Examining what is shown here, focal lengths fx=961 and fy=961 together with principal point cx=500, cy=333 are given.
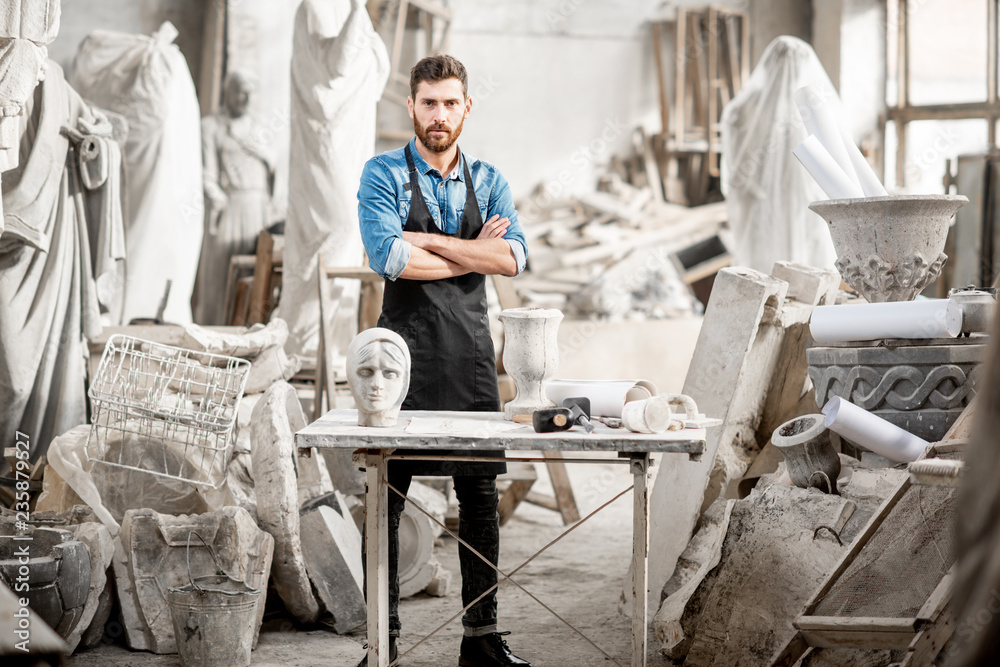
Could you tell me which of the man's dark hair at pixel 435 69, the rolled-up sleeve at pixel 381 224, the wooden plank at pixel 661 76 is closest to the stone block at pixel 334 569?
the rolled-up sleeve at pixel 381 224

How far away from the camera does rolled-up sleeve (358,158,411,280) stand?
3.09 m

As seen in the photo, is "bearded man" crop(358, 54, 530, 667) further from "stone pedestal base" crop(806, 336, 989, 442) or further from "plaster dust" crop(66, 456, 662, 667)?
"stone pedestal base" crop(806, 336, 989, 442)

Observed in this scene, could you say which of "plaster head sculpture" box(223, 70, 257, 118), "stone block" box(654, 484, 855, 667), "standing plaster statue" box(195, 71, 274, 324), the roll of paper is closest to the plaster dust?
"stone block" box(654, 484, 855, 667)

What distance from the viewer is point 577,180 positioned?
12.4 metres

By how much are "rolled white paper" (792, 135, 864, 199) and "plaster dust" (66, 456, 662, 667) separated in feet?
6.37

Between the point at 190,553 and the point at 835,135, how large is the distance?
321cm

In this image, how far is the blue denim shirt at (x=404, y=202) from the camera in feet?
10.2

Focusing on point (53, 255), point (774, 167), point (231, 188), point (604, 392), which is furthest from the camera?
point (231, 188)

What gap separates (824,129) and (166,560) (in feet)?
10.7

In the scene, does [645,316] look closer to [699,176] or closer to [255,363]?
[699,176]

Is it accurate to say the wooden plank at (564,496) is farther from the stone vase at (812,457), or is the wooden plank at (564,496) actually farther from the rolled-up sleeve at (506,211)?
the rolled-up sleeve at (506,211)

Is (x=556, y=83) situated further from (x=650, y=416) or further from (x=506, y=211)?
(x=650, y=416)

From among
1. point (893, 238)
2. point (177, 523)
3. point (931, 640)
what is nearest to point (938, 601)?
point (931, 640)

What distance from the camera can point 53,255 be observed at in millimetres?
4953
